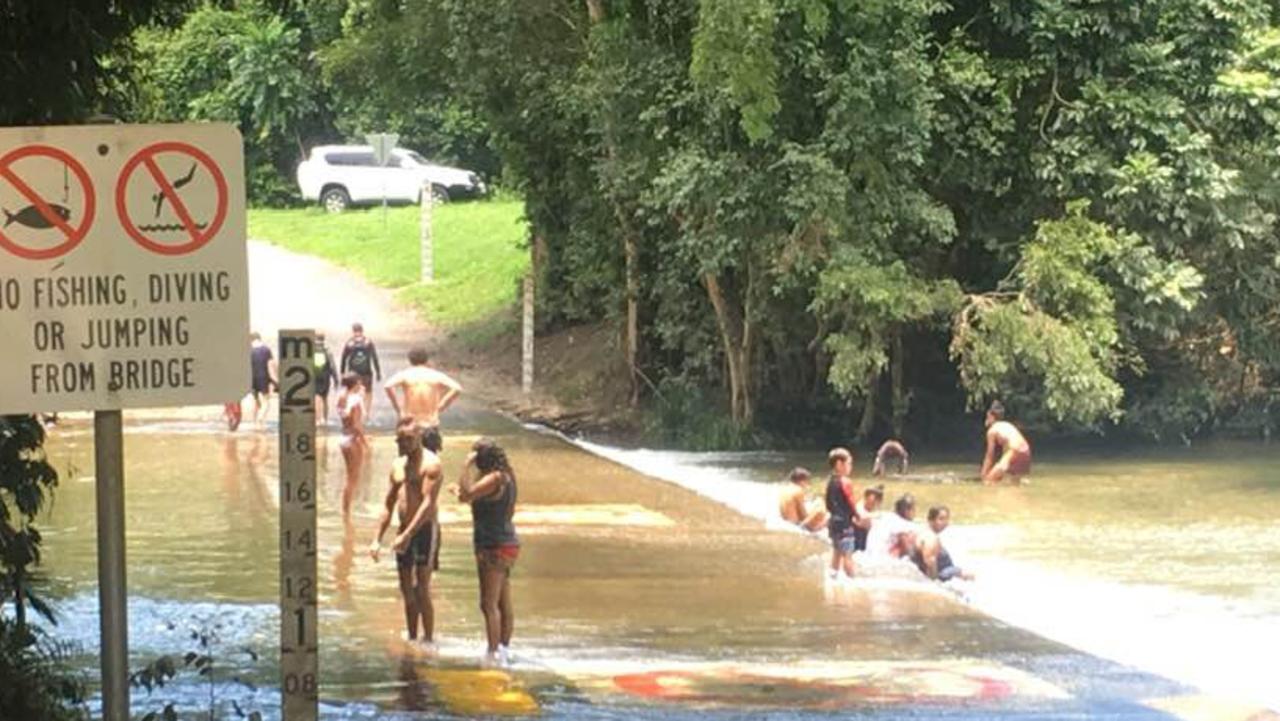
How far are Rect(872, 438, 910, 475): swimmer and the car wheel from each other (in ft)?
92.6

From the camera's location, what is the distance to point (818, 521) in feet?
64.5

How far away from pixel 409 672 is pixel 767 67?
38.4 feet

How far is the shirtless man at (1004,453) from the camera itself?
954 inches

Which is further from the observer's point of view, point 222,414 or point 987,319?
point 222,414

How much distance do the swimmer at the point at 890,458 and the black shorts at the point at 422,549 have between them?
12.2 meters

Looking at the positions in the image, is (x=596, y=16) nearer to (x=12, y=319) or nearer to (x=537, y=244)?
(x=537, y=244)

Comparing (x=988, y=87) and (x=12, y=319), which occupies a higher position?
(x=988, y=87)

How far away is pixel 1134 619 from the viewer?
15.9 m

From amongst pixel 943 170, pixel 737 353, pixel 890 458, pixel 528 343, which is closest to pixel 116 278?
pixel 943 170

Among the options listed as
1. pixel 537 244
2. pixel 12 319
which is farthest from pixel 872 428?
pixel 12 319

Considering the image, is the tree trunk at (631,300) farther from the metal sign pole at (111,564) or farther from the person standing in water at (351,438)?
the metal sign pole at (111,564)

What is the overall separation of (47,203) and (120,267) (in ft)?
0.62

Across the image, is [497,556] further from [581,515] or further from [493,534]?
[581,515]

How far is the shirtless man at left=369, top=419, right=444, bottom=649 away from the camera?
42.9 feet
